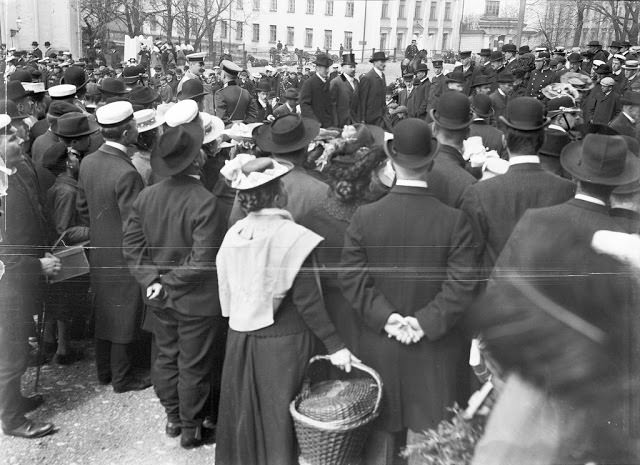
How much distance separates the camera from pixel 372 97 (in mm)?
5719

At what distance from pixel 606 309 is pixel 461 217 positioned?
71 cm

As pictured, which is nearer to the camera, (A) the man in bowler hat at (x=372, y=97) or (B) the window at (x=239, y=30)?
(B) the window at (x=239, y=30)

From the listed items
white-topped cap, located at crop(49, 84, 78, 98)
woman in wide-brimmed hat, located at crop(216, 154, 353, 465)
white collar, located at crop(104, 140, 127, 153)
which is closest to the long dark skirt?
woman in wide-brimmed hat, located at crop(216, 154, 353, 465)

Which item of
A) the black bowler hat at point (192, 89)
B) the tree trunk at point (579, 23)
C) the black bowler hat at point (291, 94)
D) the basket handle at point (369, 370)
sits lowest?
the basket handle at point (369, 370)

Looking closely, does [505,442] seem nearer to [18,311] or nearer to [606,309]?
[606,309]

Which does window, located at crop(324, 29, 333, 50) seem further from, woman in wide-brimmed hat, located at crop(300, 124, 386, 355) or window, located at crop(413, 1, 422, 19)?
woman in wide-brimmed hat, located at crop(300, 124, 386, 355)

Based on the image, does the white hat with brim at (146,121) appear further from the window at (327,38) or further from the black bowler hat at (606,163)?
the black bowler hat at (606,163)

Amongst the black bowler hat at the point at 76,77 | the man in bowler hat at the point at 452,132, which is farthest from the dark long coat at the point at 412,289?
the black bowler hat at the point at 76,77

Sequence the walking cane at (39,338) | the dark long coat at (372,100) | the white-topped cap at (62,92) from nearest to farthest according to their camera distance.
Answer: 1. the walking cane at (39,338)
2. the dark long coat at (372,100)
3. the white-topped cap at (62,92)

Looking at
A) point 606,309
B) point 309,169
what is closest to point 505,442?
point 606,309

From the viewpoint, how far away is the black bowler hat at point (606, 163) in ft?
9.36

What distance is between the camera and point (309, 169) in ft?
12.8

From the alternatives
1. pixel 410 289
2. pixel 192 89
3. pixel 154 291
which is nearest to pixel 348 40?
pixel 410 289

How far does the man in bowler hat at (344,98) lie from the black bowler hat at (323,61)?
144mm
